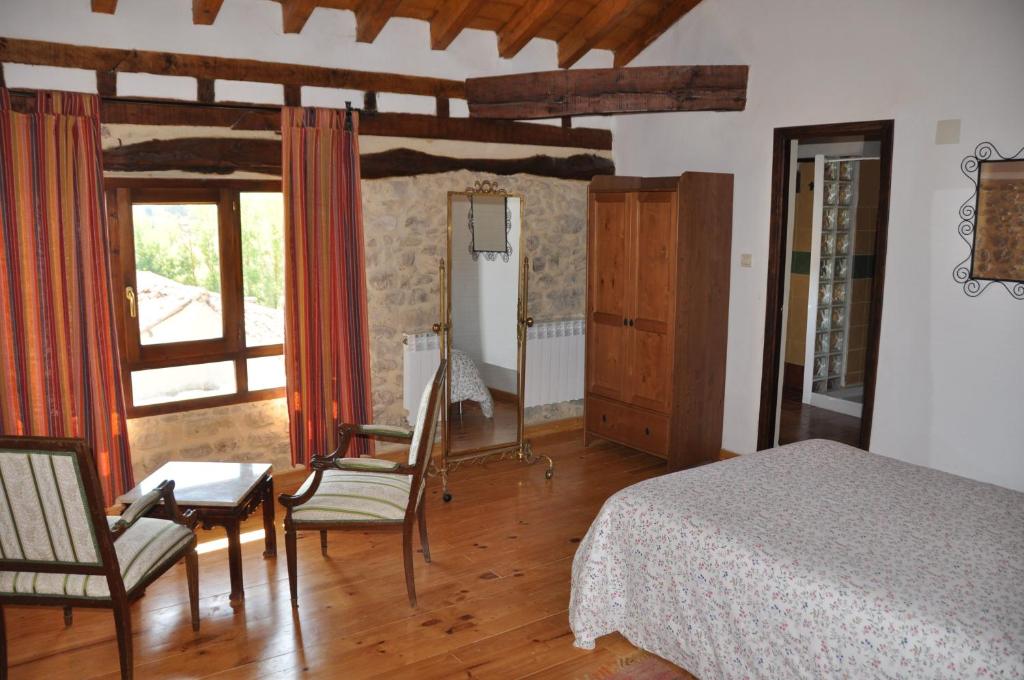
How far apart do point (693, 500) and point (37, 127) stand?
352cm

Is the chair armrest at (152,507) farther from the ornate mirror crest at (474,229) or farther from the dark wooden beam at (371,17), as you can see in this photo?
the dark wooden beam at (371,17)

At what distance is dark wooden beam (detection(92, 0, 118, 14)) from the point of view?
12.9ft

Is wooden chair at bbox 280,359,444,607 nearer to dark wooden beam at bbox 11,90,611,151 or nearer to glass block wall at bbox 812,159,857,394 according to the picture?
dark wooden beam at bbox 11,90,611,151

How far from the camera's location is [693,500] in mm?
2965

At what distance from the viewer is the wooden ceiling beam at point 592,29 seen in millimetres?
4895

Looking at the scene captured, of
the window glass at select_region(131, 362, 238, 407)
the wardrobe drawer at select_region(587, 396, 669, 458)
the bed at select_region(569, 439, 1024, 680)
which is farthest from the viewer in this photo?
the wardrobe drawer at select_region(587, 396, 669, 458)

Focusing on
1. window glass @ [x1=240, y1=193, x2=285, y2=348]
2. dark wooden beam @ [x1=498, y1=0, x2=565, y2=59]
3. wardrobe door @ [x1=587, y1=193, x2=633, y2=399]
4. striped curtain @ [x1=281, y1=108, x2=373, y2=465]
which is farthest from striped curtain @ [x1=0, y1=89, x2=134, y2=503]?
wardrobe door @ [x1=587, y1=193, x2=633, y2=399]

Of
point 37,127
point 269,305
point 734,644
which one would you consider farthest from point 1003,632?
point 37,127

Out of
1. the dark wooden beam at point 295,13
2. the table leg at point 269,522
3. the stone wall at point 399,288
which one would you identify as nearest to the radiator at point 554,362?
the stone wall at point 399,288

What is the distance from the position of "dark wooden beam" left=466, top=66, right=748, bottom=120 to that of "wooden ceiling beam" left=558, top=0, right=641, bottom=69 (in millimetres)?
459

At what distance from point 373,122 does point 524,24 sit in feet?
3.76

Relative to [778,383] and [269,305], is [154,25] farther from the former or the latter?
[778,383]

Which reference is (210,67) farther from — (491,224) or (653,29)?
(653,29)

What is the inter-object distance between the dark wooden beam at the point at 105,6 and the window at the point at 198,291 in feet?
2.79
